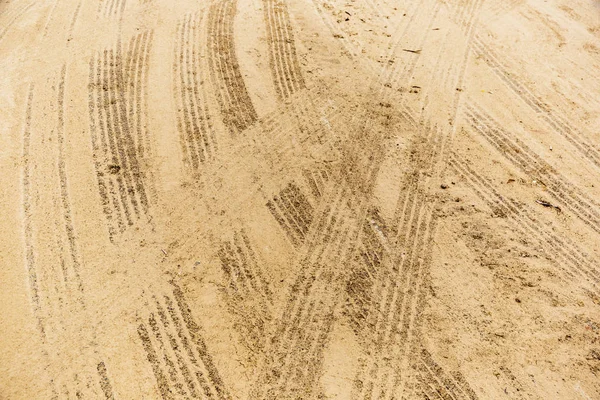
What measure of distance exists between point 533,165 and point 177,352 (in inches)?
217

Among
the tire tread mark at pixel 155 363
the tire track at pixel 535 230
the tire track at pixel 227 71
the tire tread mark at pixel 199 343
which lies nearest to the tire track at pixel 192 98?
the tire track at pixel 227 71

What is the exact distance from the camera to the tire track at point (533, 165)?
543 centimetres

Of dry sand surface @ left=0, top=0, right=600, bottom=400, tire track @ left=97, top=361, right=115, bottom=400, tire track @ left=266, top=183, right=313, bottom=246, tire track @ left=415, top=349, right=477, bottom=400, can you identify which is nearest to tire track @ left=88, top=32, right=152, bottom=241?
dry sand surface @ left=0, top=0, right=600, bottom=400

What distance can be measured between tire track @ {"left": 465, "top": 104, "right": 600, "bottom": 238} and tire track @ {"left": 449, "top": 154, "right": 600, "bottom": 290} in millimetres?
588

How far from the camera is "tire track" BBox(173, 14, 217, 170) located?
5.55 metres

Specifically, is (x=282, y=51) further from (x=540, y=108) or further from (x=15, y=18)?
(x=15, y=18)

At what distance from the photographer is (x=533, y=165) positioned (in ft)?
19.2

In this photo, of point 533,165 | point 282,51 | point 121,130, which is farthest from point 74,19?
point 533,165

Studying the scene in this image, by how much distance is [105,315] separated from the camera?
4156 millimetres

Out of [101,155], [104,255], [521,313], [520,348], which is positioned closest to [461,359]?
[520,348]

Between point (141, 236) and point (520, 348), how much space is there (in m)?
4.50

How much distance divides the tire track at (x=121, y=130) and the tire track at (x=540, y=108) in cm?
618

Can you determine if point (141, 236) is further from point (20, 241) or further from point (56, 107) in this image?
point (56, 107)

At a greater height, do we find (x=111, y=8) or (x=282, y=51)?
(x=111, y=8)
